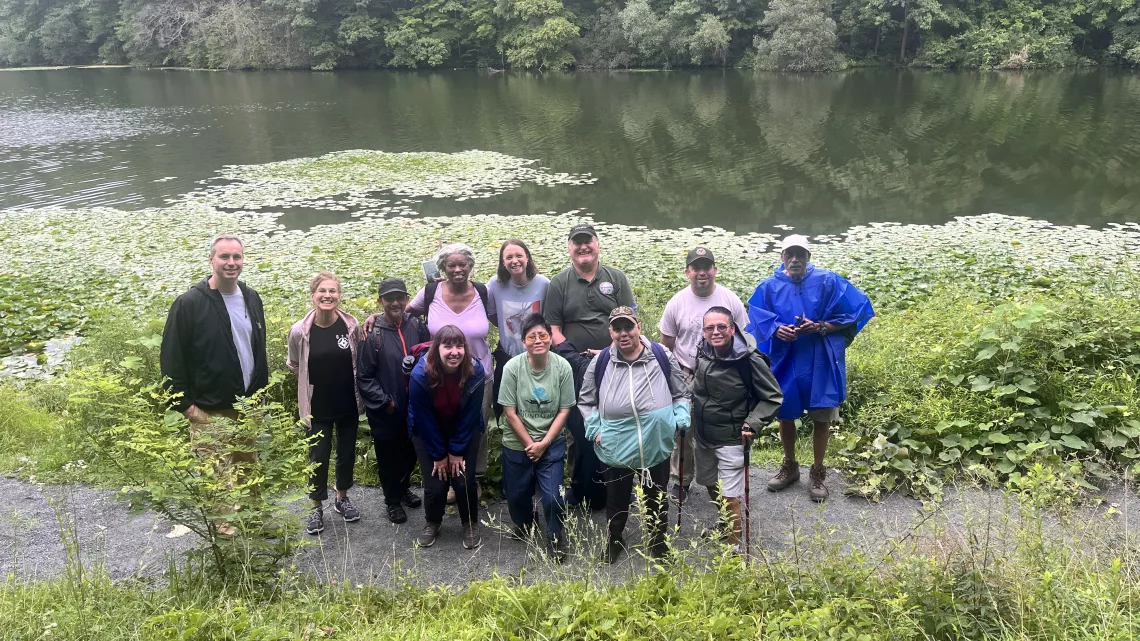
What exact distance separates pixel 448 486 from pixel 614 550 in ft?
3.67

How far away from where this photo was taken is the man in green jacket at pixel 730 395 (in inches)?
170

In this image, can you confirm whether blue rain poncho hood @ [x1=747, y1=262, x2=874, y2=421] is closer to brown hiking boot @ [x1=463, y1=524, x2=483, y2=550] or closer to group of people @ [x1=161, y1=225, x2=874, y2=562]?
group of people @ [x1=161, y1=225, x2=874, y2=562]

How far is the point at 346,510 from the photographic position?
4.95m

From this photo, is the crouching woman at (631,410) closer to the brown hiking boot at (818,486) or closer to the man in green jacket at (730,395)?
the man in green jacket at (730,395)

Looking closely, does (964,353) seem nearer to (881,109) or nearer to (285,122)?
(881,109)

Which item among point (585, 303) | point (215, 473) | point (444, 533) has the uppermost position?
point (585, 303)

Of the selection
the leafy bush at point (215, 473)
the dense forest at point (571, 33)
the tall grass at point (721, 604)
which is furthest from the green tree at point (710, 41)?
the leafy bush at point (215, 473)

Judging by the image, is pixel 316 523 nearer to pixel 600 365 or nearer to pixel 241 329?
pixel 241 329

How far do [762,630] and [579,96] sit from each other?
122 feet

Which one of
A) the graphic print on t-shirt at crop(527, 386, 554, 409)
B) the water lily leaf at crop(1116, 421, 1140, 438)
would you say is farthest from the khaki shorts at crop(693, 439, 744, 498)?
the water lily leaf at crop(1116, 421, 1140, 438)

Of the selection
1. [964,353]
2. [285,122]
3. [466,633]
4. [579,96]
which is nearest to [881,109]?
[579,96]

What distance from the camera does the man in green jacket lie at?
4.31 metres

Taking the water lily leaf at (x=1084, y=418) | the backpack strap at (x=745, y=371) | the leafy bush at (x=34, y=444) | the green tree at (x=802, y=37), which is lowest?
the leafy bush at (x=34, y=444)

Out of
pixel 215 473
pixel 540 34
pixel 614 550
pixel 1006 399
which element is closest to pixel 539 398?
pixel 614 550
